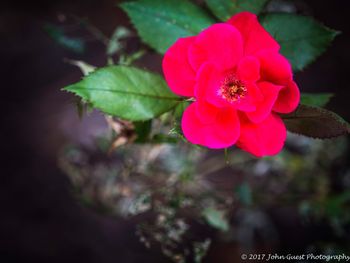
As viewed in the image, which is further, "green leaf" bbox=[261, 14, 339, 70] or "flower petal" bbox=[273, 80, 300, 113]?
"green leaf" bbox=[261, 14, 339, 70]

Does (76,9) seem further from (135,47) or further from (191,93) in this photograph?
(191,93)

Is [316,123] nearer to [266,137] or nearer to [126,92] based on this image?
[266,137]

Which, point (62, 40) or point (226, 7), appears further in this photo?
point (62, 40)

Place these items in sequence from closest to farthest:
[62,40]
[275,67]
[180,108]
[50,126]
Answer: [275,67] < [180,108] < [62,40] < [50,126]

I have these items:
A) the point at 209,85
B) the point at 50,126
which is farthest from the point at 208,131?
the point at 50,126

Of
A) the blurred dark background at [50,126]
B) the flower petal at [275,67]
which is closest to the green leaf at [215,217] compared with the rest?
the blurred dark background at [50,126]

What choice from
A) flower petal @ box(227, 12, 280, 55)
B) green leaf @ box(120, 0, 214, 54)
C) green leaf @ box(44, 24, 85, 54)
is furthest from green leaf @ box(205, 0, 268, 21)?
green leaf @ box(44, 24, 85, 54)

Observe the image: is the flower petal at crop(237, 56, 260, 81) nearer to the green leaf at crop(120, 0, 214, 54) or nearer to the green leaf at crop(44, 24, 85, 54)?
the green leaf at crop(120, 0, 214, 54)
